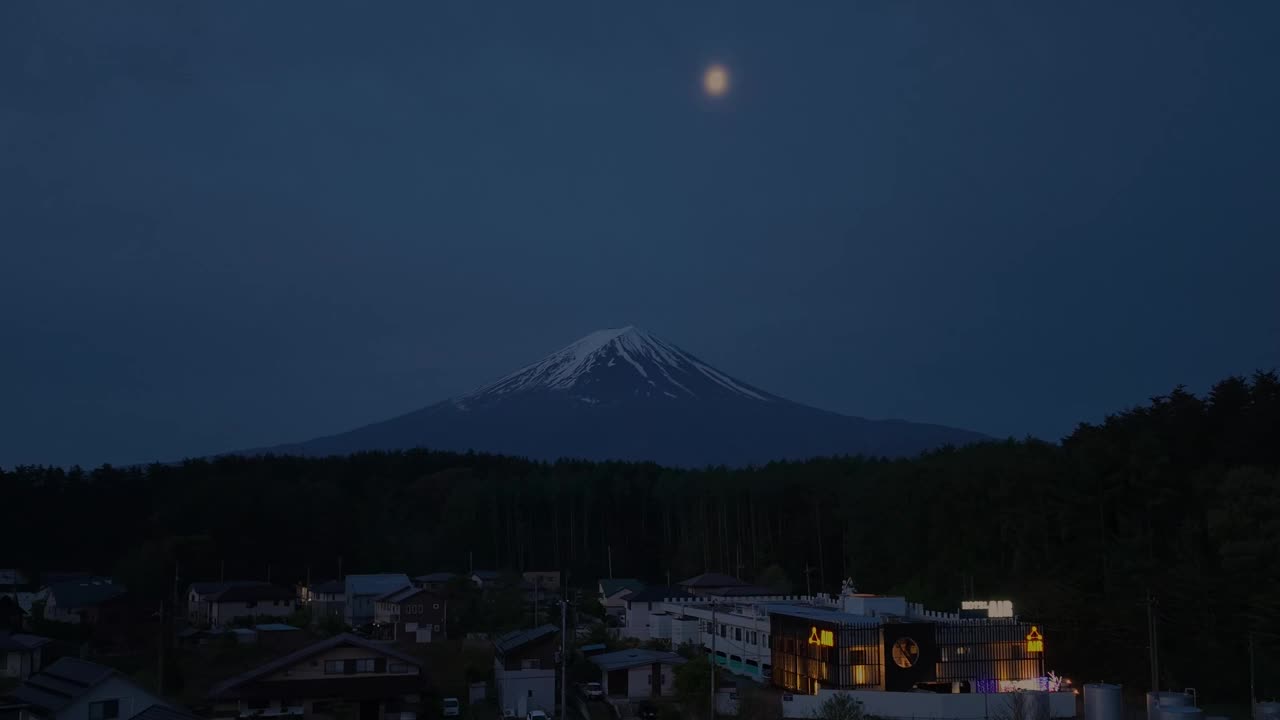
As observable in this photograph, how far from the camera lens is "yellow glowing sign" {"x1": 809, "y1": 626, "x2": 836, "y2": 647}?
21.4 meters

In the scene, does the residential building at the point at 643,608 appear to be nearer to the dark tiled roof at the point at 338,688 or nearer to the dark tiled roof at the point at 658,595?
the dark tiled roof at the point at 658,595

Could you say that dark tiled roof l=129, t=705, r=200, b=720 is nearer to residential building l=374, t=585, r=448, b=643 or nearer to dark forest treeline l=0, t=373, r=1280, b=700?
residential building l=374, t=585, r=448, b=643

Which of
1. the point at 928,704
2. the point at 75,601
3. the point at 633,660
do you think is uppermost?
the point at 75,601

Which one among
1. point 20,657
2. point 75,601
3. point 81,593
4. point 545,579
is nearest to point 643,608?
point 20,657

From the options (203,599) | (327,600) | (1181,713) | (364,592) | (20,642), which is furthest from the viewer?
(327,600)

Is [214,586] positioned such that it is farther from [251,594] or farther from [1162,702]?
[1162,702]

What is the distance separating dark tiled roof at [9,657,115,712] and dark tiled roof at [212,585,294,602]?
20.7 meters

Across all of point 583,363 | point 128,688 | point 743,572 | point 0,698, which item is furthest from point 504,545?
point 583,363

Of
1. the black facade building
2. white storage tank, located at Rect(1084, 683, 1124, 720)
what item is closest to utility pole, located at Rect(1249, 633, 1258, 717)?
white storage tank, located at Rect(1084, 683, 1124, 720)

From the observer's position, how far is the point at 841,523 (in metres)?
44.4

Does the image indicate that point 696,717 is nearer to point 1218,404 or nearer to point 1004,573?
point 1004,573

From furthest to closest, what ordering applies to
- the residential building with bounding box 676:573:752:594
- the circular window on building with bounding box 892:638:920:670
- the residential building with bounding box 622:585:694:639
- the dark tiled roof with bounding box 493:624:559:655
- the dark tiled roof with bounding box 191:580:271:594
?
1. the dark tiled roof with bounding box 191:580:271:594
2. the residential building with bounding box 676:573:752:594
3. the residential building with bounding box 622:585:694:639
4. the dark tiled roof with bounding box 493:624:559:655
5. the circular window on building with bounding box 892:638:920:670

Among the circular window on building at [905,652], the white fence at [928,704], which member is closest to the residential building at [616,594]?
the circular window on building at [905,652]

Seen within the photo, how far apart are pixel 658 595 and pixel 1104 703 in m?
17.4
